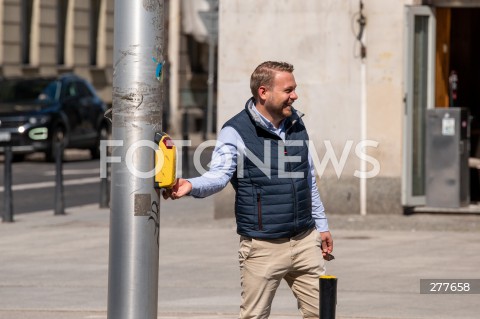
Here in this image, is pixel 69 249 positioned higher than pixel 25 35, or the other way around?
pixel 25 35

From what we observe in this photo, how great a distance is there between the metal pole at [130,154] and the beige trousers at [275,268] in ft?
1.58

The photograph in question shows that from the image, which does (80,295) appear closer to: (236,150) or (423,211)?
(236,150)

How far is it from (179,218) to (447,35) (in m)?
3.93

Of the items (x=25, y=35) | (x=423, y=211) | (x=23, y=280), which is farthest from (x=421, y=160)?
(x=25, y=35)

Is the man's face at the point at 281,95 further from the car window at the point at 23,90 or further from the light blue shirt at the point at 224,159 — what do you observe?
the car window at the point at 23,90

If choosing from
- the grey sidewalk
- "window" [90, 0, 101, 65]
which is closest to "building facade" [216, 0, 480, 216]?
the grey sidewalk

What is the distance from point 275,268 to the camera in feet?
24.1

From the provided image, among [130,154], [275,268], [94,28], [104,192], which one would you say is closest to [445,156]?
[104,192]

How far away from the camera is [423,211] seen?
56.5 ft

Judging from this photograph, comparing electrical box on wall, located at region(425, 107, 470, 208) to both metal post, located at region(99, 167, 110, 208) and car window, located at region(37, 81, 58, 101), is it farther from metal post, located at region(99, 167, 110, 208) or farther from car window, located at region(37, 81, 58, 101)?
car window, located at region(37, 81, 58, 101)

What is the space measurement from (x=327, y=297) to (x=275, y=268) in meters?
1.26

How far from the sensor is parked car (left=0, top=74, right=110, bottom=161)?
27688mm

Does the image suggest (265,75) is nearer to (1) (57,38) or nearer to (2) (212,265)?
(2) (212,265)

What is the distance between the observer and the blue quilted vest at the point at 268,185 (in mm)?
7273
